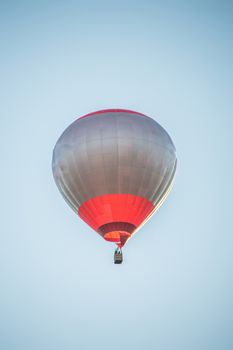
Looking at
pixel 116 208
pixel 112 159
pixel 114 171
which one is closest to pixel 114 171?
pixel 114 171

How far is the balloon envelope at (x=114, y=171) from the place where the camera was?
Answer: 1889 cm

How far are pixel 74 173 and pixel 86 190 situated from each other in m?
0.80

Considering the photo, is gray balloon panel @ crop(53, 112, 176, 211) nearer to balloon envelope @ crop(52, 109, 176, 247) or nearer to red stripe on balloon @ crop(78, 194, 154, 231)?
balloon envelope @ crop(52, 109, 176, 247)

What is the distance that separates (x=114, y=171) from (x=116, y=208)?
4.53ft

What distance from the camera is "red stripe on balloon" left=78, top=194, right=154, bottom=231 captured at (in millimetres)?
18906

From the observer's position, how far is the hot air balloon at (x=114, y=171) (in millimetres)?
18891

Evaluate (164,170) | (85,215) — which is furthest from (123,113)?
(85,215)

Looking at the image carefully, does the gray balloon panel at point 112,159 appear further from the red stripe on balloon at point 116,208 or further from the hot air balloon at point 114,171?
the red stripe on balloon at point 116,208

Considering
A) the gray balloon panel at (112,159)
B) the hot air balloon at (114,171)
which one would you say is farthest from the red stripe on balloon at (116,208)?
the gray balloon panel at (112,159)

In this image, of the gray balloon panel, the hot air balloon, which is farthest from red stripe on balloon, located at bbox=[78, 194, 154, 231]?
the gray balloon panel

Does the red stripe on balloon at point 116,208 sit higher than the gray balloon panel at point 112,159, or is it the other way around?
the gray balloon panel at point 112,159

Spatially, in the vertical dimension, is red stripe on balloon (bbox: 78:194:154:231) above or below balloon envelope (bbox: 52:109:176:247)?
below

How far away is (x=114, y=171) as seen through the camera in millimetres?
18828

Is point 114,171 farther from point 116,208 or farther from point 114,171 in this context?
point 116,208
